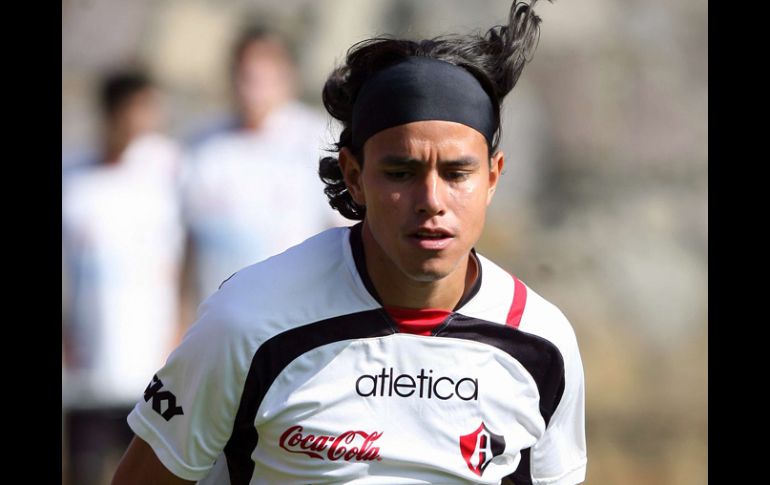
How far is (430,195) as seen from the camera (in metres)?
2.86

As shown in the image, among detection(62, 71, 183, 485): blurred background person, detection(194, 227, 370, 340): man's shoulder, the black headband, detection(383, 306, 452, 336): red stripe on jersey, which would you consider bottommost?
detection(62, 71, 183, 485): blurred background person

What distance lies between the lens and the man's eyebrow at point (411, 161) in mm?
2898

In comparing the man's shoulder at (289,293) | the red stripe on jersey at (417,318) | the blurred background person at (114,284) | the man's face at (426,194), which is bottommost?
the blurred background person at (114,284)

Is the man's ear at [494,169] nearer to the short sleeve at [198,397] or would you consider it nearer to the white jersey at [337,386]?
the white jersey at [337,386]

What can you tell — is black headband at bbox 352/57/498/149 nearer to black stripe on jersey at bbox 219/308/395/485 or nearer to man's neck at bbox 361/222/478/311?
man's neck at bbox 361/222/478/311

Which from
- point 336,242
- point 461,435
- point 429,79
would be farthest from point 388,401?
point 429,79

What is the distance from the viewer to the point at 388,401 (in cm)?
299

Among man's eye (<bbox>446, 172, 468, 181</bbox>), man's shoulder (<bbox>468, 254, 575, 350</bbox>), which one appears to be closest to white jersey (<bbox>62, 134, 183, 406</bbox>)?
man's shoulder (<bbox>468, 254, 575, 350</bbox>)

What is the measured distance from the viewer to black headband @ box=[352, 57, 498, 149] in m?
2.96

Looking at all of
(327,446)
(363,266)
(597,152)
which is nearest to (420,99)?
(363,266)

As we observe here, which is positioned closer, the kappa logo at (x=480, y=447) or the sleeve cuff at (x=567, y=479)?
the kappa logo at (x=480, y=447)

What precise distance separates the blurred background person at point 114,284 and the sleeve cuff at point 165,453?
2997 mm

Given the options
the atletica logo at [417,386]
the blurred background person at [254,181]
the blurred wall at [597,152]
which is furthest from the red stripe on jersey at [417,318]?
the blurred wall at [597,152]

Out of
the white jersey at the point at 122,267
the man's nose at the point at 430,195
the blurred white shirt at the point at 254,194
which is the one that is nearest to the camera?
the man's nose at the point at 430,195
